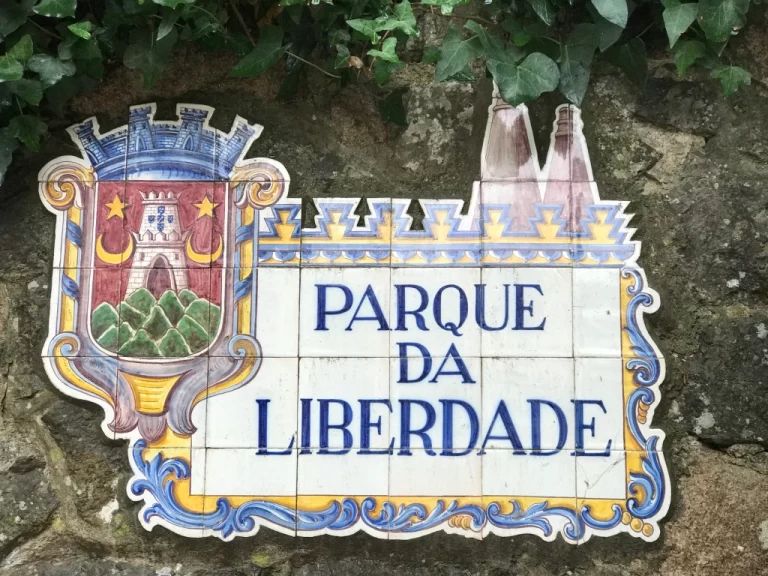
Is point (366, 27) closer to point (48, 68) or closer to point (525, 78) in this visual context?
point (525, 78)

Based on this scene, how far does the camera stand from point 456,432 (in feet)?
8.32

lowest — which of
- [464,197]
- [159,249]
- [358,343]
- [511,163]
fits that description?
[358,343]

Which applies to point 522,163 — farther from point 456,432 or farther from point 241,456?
point 241,456

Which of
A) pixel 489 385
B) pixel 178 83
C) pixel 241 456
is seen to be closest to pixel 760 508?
pixel 489 385

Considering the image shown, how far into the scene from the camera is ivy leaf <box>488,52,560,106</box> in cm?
245

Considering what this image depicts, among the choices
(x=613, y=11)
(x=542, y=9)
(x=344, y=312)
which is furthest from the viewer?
(x=344, y=312)

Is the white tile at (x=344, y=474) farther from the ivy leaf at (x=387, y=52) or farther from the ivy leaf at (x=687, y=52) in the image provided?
the ivy leaf at (x=687, y=52)

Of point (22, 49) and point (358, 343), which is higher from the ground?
point (22, 49)

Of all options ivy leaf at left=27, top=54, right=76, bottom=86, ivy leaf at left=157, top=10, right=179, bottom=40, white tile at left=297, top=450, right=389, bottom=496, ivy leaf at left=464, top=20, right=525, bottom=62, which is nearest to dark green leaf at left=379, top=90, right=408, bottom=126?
ivy leaf at left=464, top=20, right=525, bottom=62

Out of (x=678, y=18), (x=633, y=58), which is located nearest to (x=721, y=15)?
(x=678, y=18)

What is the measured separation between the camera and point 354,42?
2.55 meters

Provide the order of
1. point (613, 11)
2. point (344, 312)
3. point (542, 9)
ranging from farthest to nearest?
point (344, 312), point (542, 9), point (613, 11)

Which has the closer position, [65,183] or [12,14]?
[12,14]

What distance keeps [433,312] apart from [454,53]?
2.78ft
